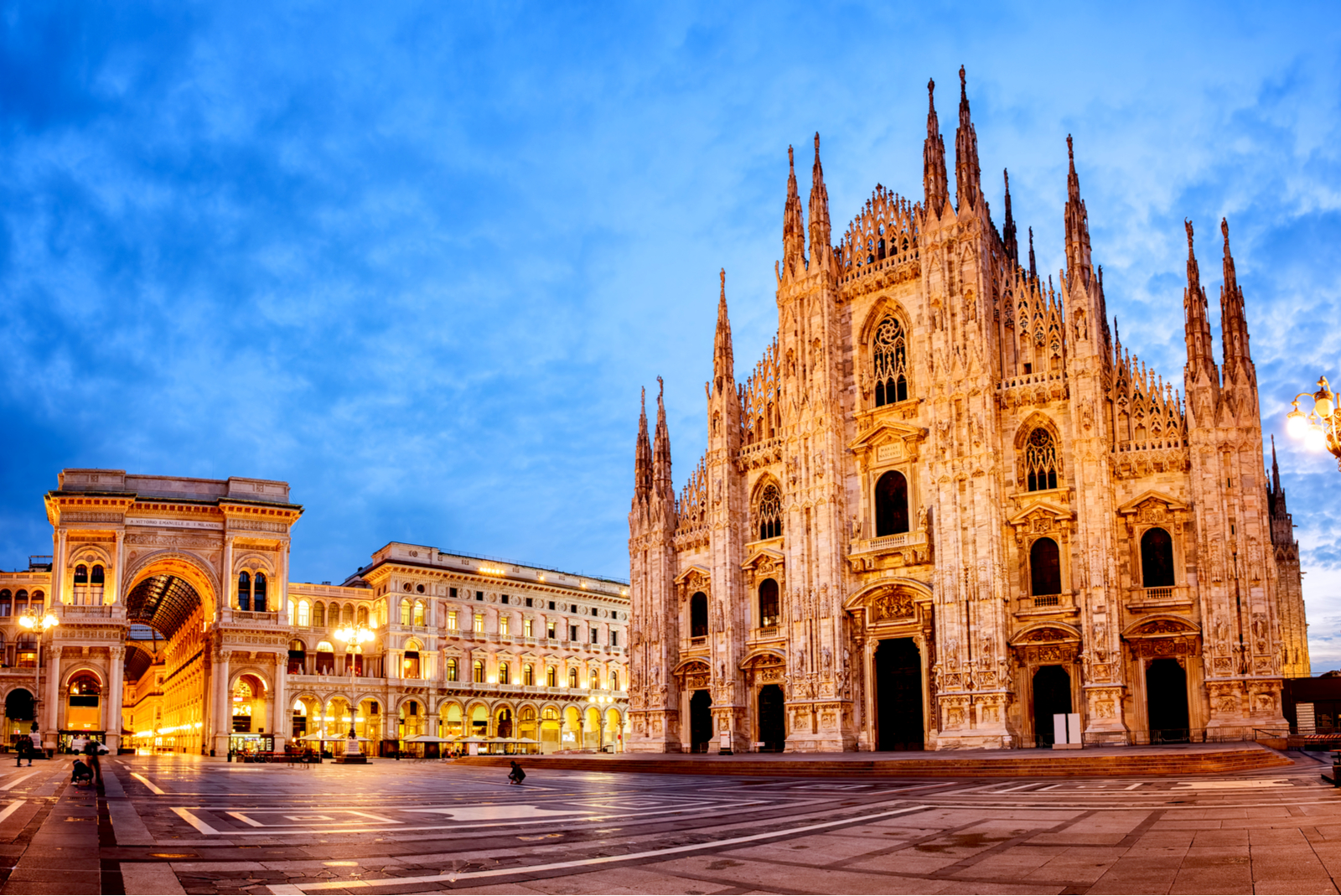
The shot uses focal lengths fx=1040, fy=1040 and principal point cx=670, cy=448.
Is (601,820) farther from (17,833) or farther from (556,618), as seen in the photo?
(556,618)

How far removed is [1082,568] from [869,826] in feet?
90.7

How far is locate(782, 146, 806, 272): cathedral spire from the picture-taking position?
165 ft

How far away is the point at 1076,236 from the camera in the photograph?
41688 millimetres

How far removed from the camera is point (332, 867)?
1040 centimetres

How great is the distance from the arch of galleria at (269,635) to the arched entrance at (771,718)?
18820 mm

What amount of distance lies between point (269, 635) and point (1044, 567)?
47446 millimetres

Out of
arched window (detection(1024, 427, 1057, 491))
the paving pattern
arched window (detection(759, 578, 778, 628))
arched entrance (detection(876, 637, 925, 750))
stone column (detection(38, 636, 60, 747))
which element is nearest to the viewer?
the paving pattern

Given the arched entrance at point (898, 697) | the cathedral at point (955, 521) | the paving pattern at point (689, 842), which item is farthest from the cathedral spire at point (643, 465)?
the paving pattern at point (689, 842)

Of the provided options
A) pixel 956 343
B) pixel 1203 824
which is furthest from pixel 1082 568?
pixel 1203 824

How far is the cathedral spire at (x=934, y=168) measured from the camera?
45.5 metres

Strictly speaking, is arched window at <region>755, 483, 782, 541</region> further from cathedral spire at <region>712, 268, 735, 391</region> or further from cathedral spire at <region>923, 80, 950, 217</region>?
cathedral spire at <region>923, 80, 950, 217</region>

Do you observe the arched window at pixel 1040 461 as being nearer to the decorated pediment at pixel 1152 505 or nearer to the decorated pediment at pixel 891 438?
the decorated pediment at pixel 1152 505

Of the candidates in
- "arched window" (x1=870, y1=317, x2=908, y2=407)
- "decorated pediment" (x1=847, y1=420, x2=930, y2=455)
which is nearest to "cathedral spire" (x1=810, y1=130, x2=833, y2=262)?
"arched window" (x1=870, y1=317, x2=908, y2=407)

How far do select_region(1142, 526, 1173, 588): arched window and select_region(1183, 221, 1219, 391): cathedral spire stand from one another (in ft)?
18.5
